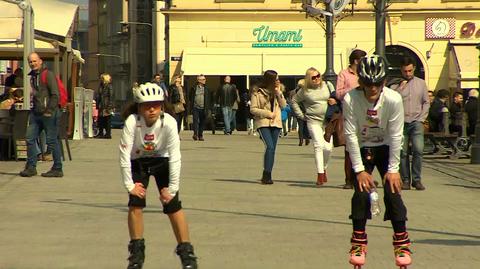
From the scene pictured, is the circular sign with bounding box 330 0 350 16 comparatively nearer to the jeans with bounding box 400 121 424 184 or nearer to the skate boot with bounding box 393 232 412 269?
the jeans with bounding box 400 121 424 184

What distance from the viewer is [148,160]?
25.5 ft

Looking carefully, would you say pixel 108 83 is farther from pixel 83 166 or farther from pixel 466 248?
pixel 466 248

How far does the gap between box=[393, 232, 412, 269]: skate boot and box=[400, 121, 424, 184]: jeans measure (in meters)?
6.96

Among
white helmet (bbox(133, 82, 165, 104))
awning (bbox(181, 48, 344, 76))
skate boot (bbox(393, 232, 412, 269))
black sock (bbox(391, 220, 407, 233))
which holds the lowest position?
skate boot (bbox(393, 232, 412, 269))

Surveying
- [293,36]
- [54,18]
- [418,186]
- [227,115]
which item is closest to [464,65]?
[293,36]

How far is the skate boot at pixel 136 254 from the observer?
7562mm

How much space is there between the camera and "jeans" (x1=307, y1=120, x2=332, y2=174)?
15180 mm

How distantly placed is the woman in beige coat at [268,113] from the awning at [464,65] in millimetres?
26657

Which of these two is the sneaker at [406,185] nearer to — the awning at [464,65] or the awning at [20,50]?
the awning at [20,50]

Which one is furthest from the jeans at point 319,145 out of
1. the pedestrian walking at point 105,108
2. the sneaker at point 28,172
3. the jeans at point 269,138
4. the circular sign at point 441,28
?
the circular sign at point 441,28

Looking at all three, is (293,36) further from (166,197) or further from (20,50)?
(166,197)

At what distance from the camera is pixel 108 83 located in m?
29.9

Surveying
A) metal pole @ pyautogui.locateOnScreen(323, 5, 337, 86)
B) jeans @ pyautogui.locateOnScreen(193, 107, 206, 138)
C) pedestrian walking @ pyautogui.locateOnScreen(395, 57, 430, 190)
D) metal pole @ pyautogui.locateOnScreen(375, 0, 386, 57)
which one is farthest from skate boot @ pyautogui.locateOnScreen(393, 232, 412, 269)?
metal pole @ pyautogui.locateOnScreen(323, 5, 337, 86)

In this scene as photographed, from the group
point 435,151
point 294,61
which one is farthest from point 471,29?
point 435,151
